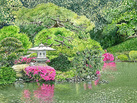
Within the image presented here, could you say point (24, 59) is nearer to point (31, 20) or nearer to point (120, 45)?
point (31, 20)

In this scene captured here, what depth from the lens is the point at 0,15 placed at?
23.0m

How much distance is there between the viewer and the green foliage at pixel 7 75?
17119mm

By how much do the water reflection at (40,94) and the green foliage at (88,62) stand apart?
369cm

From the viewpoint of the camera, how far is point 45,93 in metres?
13.8

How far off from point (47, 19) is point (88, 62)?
10.2 metres


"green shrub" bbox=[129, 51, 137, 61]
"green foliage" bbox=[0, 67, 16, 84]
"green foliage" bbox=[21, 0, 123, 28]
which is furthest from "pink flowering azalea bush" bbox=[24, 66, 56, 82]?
"green shrub" bbox=[129, 51, 137, 61]

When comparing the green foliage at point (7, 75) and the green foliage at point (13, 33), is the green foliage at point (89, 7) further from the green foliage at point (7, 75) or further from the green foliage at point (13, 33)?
the green foliage at point (7, 75)

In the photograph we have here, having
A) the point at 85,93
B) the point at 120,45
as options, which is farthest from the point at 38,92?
the point at 120,45

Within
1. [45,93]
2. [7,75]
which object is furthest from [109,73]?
[45,93]

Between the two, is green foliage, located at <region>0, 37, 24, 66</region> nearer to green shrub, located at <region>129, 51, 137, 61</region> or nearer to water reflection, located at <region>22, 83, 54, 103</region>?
water reflection, located at <region>22, 83, 54, 103</region>

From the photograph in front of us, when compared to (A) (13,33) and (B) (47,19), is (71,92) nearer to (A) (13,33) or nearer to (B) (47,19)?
(A) (13,33)

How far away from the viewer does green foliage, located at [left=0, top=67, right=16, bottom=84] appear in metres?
17.1

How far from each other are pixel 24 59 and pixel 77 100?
10.6 meters

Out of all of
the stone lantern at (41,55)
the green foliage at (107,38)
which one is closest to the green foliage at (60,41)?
the stone lantern at (41,55)
